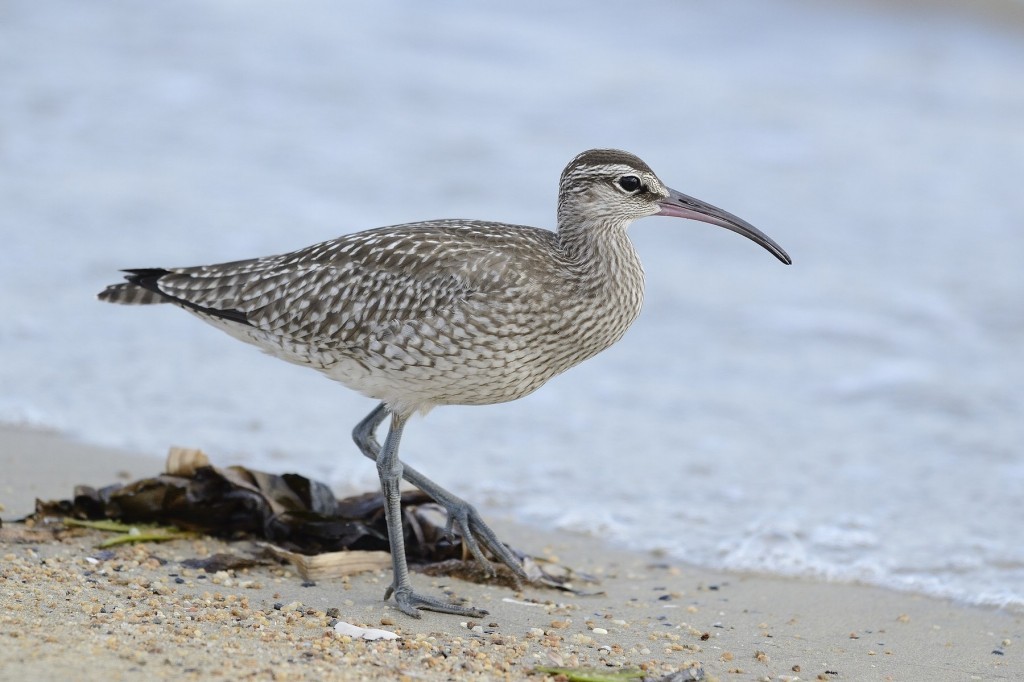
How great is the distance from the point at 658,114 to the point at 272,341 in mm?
10146

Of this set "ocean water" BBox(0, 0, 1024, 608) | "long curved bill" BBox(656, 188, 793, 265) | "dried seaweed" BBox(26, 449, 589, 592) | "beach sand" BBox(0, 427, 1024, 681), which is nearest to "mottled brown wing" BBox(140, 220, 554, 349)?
"long curved bill" BBox(656, 188, 793, 265)

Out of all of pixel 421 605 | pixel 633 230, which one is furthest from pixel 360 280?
pixel 633 230

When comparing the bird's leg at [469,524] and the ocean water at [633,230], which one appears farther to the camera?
the ocean water at [633,230]

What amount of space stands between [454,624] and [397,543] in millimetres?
572

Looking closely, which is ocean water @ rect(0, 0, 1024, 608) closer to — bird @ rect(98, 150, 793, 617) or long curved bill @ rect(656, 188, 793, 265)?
bird @ rect(98, 150, 793, 617)

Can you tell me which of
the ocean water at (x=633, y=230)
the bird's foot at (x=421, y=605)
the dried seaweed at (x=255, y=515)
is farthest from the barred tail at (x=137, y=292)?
the bird's foot at (x=421, y=605)

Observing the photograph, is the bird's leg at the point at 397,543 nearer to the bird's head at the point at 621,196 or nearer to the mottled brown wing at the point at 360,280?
the mottled brown wing at the point at 360,280

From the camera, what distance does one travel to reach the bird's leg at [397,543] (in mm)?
6684

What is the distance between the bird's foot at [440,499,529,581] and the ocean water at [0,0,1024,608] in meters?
1.30

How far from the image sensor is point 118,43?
18469mm

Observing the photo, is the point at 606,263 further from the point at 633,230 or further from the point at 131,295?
the point at 633,230

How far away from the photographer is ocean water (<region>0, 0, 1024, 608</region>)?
9172 millimetres

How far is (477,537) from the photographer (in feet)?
24.1

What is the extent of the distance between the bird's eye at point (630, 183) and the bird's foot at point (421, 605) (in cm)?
223
